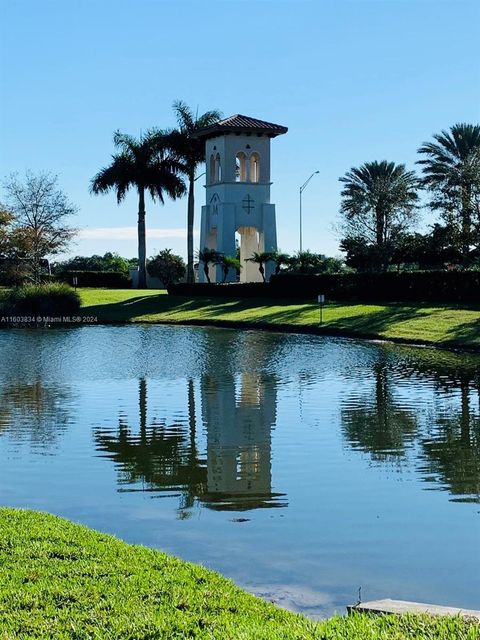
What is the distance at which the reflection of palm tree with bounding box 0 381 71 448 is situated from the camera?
1515 cm

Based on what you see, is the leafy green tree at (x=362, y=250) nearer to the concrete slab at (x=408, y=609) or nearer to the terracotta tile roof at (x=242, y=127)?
the terracotta tile roof at (x=242, y=127)

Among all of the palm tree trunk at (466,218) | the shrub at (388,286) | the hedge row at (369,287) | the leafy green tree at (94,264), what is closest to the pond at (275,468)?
the shrub at (388,286)

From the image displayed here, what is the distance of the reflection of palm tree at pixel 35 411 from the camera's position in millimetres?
15148

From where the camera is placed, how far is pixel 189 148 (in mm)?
66562

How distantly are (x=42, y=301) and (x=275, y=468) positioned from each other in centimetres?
3878

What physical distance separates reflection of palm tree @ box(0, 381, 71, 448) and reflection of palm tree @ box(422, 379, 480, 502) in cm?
566

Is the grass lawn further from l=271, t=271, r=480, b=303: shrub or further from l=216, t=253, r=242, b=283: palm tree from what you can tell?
l=216, t=253, r=242, b=283: palm tree

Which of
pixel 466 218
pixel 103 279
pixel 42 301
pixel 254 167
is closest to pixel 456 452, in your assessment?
pixel 466 218

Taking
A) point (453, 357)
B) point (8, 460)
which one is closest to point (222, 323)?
point (453, 357)

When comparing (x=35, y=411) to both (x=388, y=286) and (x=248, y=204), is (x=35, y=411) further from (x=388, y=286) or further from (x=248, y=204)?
(x=248, y=204)

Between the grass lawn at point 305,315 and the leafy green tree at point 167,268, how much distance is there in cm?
1616

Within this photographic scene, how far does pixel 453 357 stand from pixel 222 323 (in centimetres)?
1689

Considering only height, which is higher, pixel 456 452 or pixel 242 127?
pixel 242 127

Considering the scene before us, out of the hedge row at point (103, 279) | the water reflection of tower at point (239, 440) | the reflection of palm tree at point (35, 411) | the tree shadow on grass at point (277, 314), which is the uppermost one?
the hedge row at point (103, 279)
